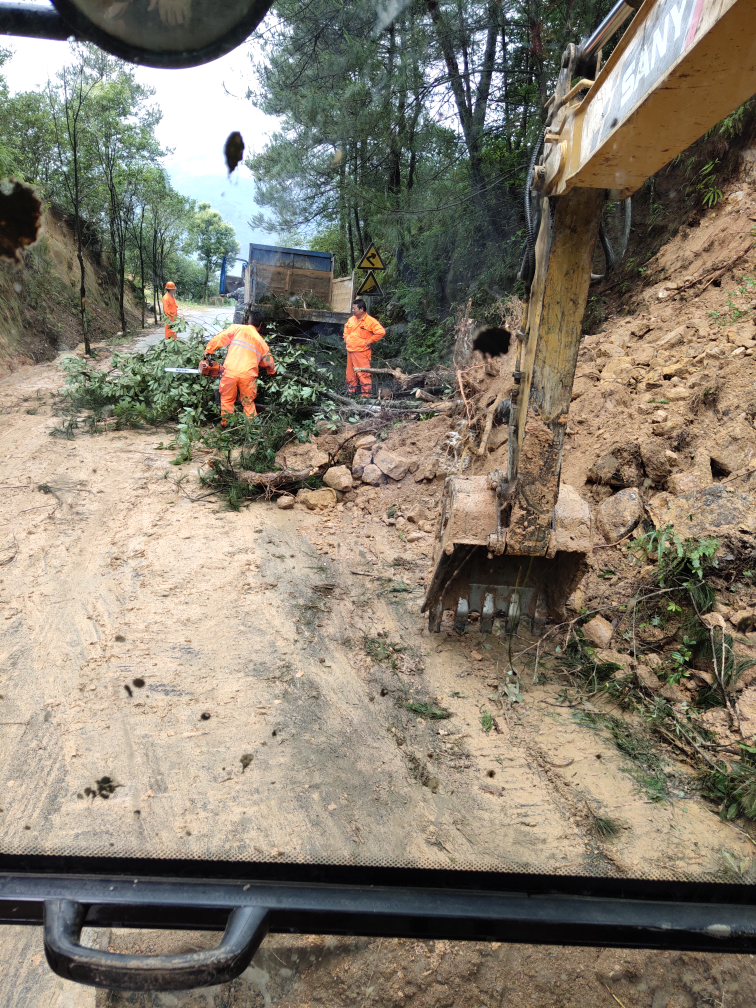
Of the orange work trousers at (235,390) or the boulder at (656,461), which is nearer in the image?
the boulder at (656,461)

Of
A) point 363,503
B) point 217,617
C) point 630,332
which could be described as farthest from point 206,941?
point 630,332

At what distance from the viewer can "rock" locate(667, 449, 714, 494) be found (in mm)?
4328

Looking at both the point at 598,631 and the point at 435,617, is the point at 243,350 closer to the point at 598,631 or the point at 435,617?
the point at 435,617

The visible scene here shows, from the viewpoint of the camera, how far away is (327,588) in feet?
15.8

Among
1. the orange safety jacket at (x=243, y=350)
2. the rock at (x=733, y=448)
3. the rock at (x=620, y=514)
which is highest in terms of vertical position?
the orange safety jacket at (x=243, y=350)

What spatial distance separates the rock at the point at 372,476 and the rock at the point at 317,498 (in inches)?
16.5

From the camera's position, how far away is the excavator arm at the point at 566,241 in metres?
1.56

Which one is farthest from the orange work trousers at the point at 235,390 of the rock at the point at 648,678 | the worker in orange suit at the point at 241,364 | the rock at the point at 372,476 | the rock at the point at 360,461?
the rock at the point at 648,678

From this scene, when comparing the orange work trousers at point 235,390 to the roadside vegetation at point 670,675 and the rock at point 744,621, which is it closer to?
the roadside vegetation at point 670,675

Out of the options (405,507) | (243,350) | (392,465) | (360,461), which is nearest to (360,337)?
(243,350)

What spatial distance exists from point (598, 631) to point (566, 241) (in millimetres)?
2346

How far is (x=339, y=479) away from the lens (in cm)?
653

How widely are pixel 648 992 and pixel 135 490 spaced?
5550mm

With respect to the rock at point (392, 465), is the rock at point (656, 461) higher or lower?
higher
